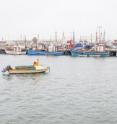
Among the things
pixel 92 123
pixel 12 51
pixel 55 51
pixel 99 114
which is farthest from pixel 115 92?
pixel 12 51

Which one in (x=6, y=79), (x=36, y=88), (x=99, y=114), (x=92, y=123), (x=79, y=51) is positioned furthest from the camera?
(x=79, y=51)

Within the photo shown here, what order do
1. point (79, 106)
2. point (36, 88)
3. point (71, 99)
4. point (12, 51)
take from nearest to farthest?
point (79, 106) → point (71, 99) → point (36, 88) → point (12, 51)

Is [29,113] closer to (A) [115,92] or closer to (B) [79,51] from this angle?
(A) [115,92]

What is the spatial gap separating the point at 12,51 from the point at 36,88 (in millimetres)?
95042

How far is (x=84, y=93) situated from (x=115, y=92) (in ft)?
7.15

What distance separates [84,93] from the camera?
1064 inches

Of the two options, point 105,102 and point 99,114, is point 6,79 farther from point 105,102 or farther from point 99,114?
point 99,114

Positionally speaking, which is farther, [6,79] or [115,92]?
[6,79]

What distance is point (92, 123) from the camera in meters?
18.1

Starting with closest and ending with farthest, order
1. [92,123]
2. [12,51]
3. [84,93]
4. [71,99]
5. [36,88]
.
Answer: [92,123]
[71,99]
[84,93]
[36,88]
[12,51]

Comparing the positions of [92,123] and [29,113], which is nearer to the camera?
[92,123]

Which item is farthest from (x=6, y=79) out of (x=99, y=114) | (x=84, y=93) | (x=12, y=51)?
(x=12, y=51)

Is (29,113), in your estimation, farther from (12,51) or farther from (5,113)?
(12,51)

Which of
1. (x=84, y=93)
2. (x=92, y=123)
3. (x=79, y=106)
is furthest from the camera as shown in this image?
(x=84, y=93)
